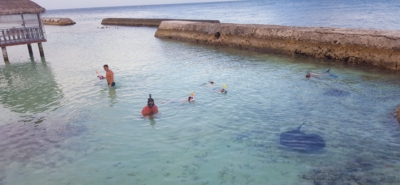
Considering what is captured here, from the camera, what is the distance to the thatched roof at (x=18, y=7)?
17.1m

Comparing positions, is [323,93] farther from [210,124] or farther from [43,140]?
[43,140]

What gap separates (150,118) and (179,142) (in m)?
1.96

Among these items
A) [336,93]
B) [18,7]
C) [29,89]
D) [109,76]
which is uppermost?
[18,7]

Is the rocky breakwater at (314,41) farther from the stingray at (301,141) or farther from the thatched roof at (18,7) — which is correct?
the thatched roof at (18,7)

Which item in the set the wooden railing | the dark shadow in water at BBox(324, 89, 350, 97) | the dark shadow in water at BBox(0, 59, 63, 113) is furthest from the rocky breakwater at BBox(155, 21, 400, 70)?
the dark shadow in water at BBox(0, 59, 63, 113)

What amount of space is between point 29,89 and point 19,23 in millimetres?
9597

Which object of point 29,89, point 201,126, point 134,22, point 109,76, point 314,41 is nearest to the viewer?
point 201,126

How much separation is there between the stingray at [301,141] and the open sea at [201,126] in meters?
0.19

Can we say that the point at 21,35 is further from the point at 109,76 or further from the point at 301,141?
the point at 301,141

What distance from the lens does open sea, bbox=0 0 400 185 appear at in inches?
234

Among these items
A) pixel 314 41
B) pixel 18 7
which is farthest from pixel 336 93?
pixel 18 7

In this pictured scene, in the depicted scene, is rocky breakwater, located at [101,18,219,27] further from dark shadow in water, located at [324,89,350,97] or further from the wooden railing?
dark shadow in water, located at [324,89,350,97]

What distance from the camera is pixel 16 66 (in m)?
18.0

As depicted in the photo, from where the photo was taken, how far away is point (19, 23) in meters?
19.3
